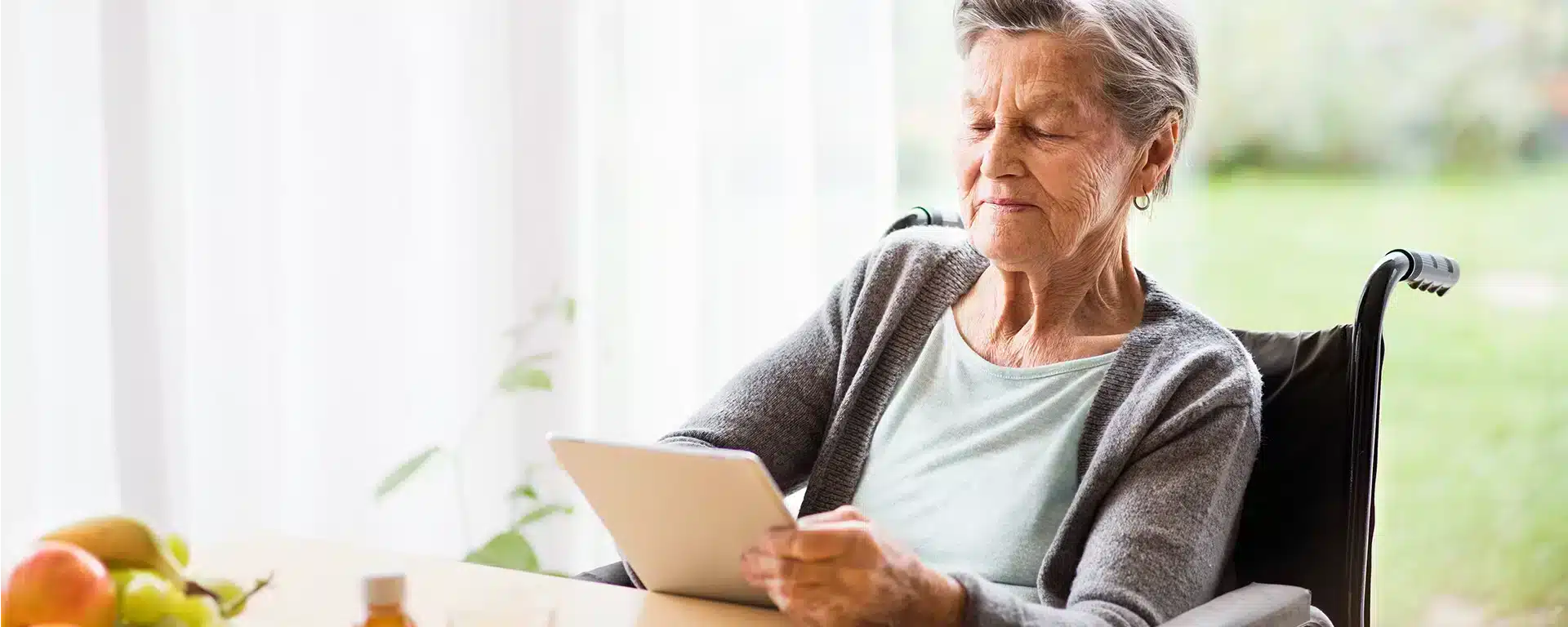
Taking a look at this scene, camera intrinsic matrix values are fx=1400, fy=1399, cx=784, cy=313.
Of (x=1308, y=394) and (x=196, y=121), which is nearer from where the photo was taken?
(x=1308, y=394)

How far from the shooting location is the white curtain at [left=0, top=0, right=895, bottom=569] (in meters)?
2.02

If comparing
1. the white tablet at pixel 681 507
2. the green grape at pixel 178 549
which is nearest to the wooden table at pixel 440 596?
the white tablet at pixel 681 507

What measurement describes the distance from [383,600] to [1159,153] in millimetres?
1028

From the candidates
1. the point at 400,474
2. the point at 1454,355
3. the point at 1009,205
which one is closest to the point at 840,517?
the point at 1009,205

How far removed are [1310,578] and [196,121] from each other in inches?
66.9

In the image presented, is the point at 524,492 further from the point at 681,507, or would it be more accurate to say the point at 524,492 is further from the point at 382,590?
the point at 382,590

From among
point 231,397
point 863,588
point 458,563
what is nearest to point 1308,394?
point 863,588

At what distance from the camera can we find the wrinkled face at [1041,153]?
145 centimetres

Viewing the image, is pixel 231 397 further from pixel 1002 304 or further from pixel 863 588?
pixel 863 588

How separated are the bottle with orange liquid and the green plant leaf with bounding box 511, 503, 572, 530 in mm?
1726

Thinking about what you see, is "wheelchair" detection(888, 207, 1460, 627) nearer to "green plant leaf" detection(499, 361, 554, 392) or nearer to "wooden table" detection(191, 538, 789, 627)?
"wooden table" detection(191, 538, 789, 627)

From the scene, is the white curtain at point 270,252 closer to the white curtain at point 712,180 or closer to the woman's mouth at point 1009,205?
the white curtain at point 712,180

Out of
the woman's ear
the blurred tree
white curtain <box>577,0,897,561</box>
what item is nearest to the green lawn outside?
the blurred tree

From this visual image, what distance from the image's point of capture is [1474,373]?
104 inches
